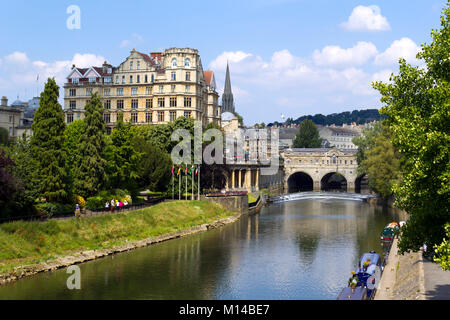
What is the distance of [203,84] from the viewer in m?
115

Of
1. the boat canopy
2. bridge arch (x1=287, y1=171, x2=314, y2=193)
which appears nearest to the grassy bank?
the boat canopy

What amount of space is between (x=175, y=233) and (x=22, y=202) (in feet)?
68.0

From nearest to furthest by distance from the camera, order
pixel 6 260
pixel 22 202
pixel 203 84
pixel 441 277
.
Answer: pixel 441 277, pixel 6 260, pixel 22 202, pixel 203 84

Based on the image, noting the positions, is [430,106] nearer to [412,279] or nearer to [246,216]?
[412,279]

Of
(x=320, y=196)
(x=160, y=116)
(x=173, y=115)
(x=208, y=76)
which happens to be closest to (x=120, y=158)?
(x=173, y=115)

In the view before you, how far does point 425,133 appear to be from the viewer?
984 inches

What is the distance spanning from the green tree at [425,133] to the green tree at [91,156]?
39.9 metres

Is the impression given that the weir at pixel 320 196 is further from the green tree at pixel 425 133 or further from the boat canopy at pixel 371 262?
the green tree at pixel 425 133

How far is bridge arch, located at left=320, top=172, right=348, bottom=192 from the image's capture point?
164875mm

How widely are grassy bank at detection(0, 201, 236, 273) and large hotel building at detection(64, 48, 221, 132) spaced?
3926cm

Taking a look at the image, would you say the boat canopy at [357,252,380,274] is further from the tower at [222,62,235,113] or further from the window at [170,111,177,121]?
the tower at [222,62,235,113]

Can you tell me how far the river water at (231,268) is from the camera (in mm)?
38781

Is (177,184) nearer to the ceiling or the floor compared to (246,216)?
nearer to the ceiling

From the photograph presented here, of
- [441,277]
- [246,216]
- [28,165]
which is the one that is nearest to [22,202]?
[28,165]
